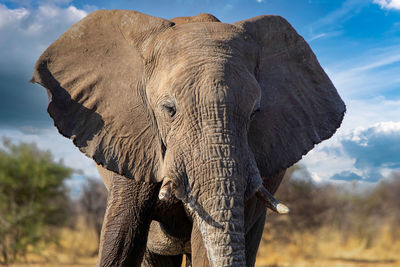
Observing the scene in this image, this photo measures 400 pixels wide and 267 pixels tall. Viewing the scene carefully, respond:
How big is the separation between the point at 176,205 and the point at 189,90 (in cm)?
85

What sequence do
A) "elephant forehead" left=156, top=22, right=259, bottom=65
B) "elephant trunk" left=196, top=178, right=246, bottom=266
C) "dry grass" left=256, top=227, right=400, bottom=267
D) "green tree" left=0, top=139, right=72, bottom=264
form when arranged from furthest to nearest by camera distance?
"green tree" left=0, top=139, right=72, bottom=264 → "dry grass" left=256, top=227, right=400, bottom=267 → "elephant forehead" left=156, top=22, right=259, bottom=65 → "elephant trunk" left=196, top=178, right=246, bottom=266

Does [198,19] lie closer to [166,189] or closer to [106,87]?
[106,87]

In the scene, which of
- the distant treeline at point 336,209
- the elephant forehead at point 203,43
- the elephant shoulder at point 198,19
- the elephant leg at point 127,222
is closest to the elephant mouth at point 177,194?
the elephant leg at point 127,222

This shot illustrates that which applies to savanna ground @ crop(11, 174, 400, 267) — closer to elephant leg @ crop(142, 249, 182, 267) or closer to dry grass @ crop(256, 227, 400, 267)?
dry grass @ crop(256, 227, 400, 267)

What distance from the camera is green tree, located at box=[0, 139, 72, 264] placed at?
16.4 meters

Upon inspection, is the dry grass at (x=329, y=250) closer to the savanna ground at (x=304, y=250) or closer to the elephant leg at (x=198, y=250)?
the savanna ground at (x=304, y=250)

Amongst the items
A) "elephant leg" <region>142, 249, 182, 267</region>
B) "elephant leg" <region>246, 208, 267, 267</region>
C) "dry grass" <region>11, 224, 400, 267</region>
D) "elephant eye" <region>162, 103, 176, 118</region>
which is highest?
"dry grass" <region>11, 224, 400, 267</region>

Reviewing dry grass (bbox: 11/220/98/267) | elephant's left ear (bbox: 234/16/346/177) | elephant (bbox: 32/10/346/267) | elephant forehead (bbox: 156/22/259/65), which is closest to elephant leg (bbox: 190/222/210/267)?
elephant (bbox: 32/10/346/267)

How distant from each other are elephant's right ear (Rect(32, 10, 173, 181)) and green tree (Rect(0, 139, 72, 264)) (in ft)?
46.3

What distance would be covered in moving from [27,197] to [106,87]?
15.1 m

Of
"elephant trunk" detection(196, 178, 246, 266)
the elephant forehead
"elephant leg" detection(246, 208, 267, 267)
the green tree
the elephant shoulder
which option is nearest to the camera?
"elephant trunk" detection(196, 178, 246, 266)

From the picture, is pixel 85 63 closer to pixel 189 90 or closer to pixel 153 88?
pixel 153 88

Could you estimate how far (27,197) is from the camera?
1711 centimetres

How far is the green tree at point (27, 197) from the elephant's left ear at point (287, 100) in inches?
565
